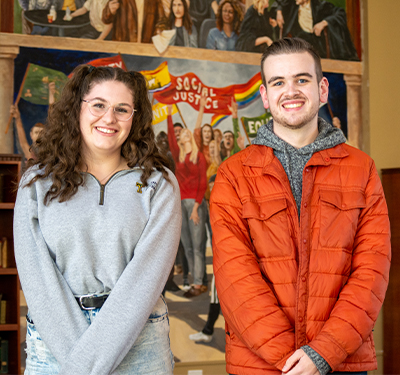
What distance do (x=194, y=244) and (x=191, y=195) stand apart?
0.51m

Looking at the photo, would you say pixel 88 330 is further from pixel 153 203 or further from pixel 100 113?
pixel 100 113

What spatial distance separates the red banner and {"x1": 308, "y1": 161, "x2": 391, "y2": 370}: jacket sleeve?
131 inches

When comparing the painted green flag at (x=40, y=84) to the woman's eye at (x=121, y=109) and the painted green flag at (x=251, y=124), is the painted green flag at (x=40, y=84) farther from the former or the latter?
the woman's eye at (x=121, y=109)

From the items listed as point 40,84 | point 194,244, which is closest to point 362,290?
point 194,244

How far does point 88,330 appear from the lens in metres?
1.72

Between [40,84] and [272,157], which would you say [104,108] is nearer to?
[272,157]

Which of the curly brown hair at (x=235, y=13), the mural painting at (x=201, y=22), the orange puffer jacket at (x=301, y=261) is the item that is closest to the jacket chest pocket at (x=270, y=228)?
the orange puffer jacket at (x=301, y=261)

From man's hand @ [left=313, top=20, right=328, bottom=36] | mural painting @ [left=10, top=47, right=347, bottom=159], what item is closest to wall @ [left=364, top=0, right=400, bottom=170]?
mural painting @ [left=10, top=47, right=347, bottom=159]

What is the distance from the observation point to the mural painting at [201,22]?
481 cm

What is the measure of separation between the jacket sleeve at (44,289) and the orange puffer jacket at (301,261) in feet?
1.96

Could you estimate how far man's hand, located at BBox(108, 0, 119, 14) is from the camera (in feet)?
16.3

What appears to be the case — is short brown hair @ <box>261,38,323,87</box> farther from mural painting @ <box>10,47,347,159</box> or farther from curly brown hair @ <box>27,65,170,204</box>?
mural painting @ <box>10,47,347,159</box>

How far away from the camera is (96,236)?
72.4 inches

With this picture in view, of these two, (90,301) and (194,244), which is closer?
(90,301)
